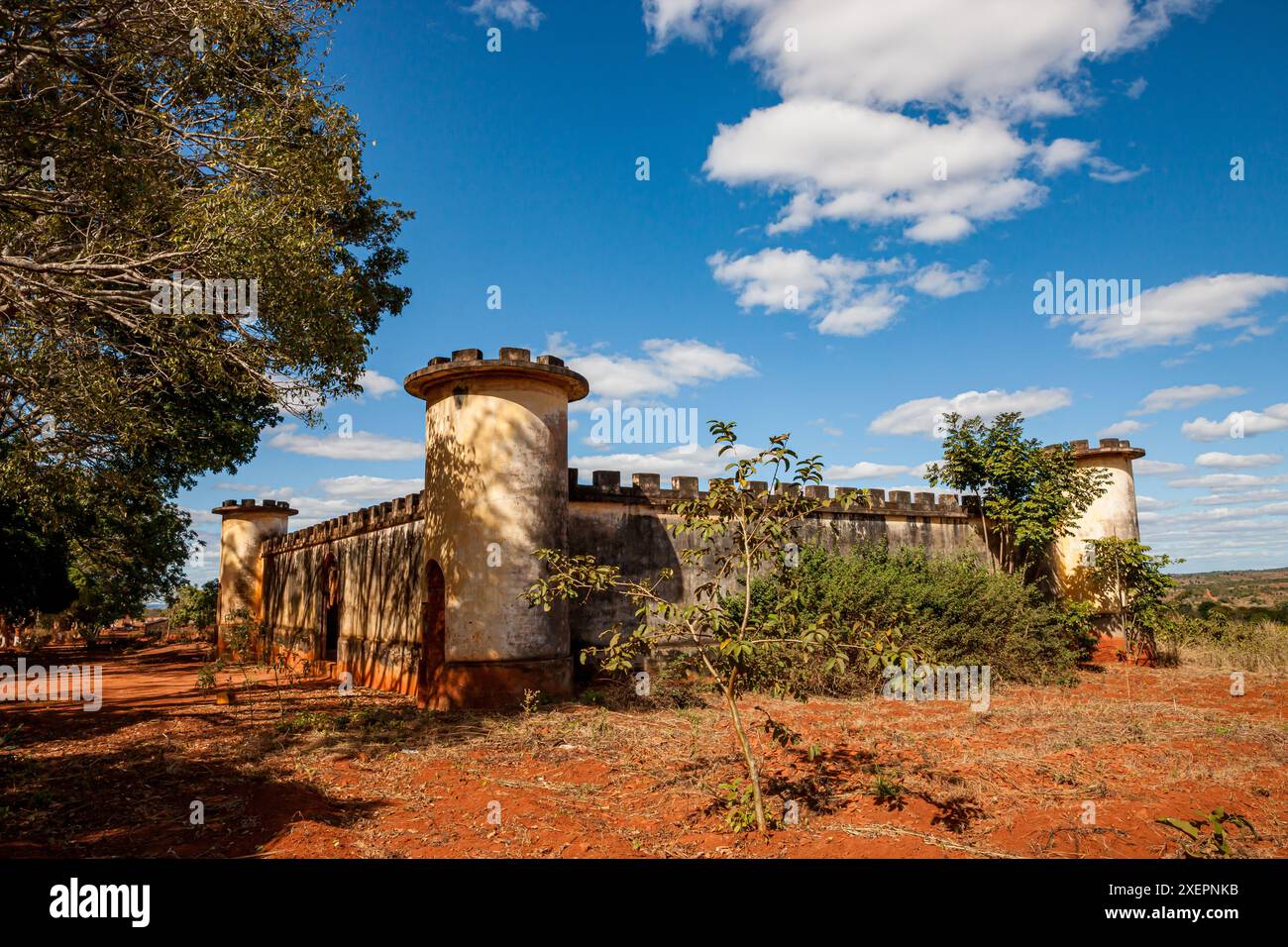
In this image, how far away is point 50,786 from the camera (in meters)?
6.98

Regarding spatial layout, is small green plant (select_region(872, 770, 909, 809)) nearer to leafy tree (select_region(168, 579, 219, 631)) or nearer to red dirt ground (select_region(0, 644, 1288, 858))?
red dirt ground (select_region(0, 644, 1288, 858))

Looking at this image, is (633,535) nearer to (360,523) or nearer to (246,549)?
(360,523)

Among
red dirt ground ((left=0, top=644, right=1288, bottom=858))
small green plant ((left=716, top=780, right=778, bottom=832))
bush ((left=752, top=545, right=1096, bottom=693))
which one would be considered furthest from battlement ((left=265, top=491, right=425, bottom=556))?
small green plant ((left=716, top=780, right=778, bottom=832))

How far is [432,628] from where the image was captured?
11398 millimetres

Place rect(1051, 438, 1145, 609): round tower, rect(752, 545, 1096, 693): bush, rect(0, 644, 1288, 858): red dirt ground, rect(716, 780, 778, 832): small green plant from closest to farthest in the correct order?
rect(0, 644, 1288, 858): red dirt ground < rect(716, 780, 778, 832): small green plant < rect(752, 545, 1096, 693): bush < rect(1051, 438, 1145, 609): round tower

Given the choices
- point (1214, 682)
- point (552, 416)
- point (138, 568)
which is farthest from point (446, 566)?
point (1214, 682)

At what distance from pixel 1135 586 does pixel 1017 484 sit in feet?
10.9

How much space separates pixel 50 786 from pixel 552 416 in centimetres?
715

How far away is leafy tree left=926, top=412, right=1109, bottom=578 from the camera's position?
1638 cm

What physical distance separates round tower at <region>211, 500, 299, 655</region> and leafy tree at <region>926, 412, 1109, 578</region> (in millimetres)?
19948

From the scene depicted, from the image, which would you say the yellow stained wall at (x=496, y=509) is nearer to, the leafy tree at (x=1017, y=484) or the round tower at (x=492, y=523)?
the round tower at (x=492, y=523)

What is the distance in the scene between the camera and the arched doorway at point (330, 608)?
680 inches

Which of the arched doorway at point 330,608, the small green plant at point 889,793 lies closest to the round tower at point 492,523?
the small green plant at point 889,793

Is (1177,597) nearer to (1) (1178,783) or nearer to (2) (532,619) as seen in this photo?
(1) (1178,783)
